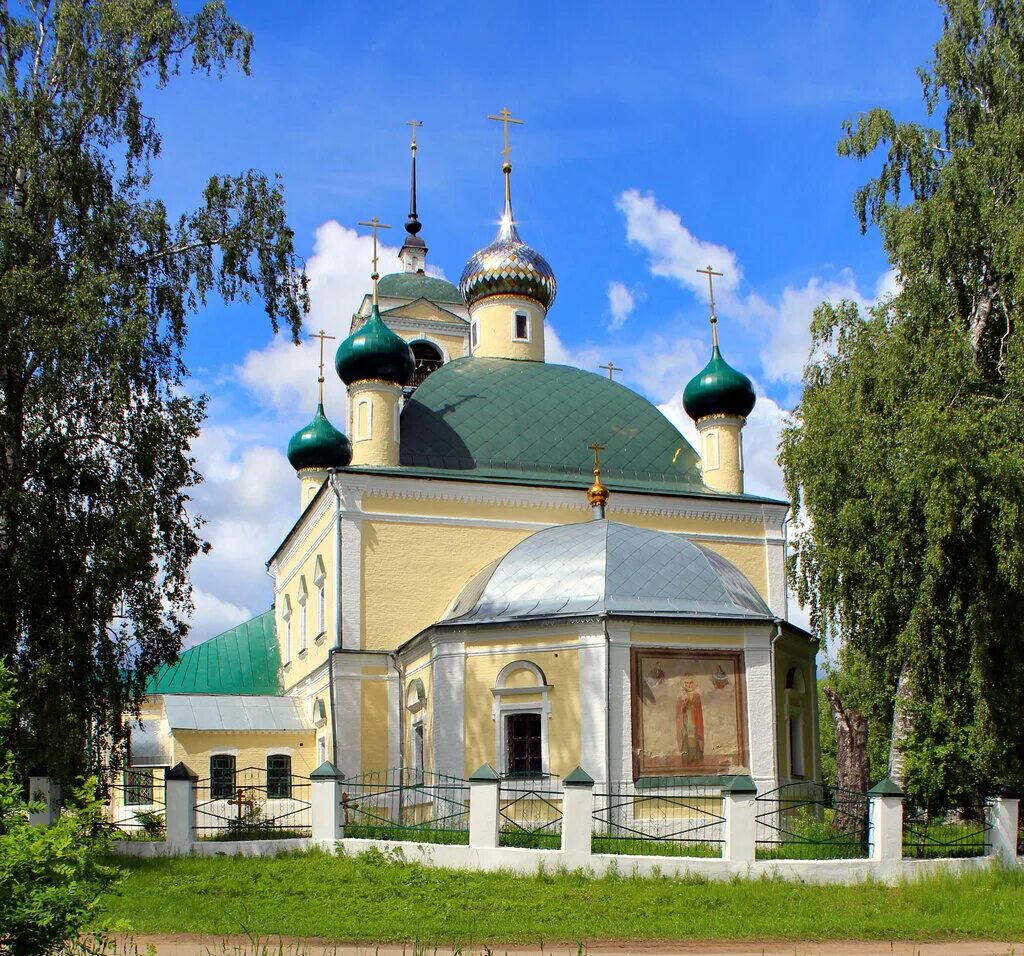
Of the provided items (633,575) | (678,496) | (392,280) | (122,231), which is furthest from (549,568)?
(392,280)

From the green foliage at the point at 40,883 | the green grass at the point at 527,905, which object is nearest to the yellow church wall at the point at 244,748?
the green grass at the point at 527,905

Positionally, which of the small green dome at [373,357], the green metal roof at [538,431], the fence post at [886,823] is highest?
the small green dome at [373,357]

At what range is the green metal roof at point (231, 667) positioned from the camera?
21.4 meters

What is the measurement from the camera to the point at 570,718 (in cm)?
1473

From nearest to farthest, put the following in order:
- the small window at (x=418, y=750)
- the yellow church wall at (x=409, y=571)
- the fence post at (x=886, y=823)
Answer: the fence post at (x=886, y=823)
the small window at (x=418, y=750)
the yellow church wall at (x=409, y=571)

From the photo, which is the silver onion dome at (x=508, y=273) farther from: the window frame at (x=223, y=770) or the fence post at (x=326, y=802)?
the fence post at (x=326, y=802)

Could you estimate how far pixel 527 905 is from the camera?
9.92 meters

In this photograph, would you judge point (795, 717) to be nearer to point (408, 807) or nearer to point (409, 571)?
point (408, 807)

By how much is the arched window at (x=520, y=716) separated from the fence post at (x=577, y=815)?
3.32 meters

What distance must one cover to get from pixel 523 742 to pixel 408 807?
196 cm

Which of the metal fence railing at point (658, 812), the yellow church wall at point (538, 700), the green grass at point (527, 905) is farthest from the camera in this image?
the yellow church wall at point (538, 700)

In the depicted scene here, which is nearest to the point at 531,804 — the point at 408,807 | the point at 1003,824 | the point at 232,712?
the point at 408,807

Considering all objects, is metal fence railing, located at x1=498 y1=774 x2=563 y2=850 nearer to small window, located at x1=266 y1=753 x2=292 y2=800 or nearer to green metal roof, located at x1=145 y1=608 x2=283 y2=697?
small window, located at x1=266 y1=753 x2=292 y2=800

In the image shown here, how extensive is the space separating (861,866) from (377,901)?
4610 mm
